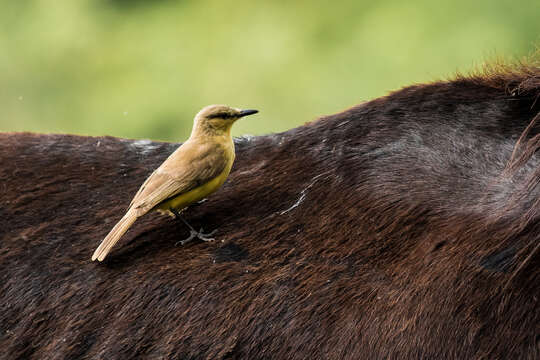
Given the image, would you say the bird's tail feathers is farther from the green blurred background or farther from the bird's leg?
the green blurred background

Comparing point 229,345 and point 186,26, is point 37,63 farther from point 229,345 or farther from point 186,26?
point 229,345

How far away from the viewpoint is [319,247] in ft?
7.23

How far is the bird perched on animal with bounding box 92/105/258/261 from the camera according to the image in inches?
85.3

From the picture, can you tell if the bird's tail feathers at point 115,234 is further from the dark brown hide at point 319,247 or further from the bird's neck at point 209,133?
the bird's neck at point 209,133

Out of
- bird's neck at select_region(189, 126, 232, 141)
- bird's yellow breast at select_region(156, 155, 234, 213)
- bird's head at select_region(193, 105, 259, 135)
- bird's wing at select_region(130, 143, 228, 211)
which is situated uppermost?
bird's head at select_region(193, 105, 259, 135)

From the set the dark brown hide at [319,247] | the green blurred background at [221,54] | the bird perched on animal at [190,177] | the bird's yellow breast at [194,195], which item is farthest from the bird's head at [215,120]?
the green blurred background at [221,54]

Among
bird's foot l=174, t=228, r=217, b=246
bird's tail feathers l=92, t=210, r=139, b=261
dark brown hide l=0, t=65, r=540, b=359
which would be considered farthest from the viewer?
bird's foot l=174, t=228, r=217, b=246

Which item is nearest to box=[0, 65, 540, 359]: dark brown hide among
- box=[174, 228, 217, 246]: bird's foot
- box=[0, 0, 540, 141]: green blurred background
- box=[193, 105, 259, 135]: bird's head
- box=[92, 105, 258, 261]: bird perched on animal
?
box=[174, 228, 217, 246]: bird's foot

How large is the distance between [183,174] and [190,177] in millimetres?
21

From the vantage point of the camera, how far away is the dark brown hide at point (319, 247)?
6.71ft

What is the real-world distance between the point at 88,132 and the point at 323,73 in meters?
2.04

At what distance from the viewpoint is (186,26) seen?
7.29m

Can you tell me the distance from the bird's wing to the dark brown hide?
174mm

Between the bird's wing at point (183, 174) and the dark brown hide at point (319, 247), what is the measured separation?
17cm
